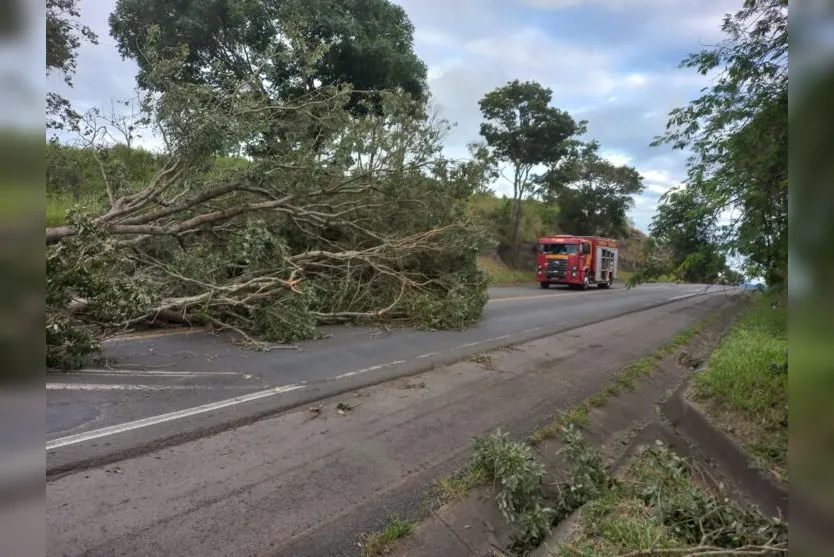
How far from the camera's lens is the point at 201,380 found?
6258mm

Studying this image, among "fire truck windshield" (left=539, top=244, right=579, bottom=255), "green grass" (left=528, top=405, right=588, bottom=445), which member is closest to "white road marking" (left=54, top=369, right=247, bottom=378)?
"green grass" (left=528, top=405, right=588, bottom=445)

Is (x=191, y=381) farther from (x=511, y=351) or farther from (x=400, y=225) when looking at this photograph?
(x=400, y=225)

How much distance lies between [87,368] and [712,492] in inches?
261

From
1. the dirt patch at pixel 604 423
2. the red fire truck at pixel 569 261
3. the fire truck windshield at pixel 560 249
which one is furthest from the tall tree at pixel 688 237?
the fire truck windshield at pixel 560 249

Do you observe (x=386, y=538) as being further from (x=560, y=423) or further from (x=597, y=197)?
(x=597, y=197)

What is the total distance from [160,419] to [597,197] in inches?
1512

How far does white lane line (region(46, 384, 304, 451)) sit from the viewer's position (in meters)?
4.33

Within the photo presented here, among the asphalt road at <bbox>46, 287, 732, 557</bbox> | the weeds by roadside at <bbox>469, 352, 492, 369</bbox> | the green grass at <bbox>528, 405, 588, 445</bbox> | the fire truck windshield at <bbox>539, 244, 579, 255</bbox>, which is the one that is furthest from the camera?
the fire truck windshield at <bbox>539, 244, 579, 255</bbox>

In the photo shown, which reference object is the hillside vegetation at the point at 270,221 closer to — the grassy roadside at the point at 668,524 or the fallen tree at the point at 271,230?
the fallen tree at the point at 271,230

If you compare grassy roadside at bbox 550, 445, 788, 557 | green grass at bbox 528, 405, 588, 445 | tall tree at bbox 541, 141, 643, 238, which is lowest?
green grass at bbox 528, 405, 588, 445

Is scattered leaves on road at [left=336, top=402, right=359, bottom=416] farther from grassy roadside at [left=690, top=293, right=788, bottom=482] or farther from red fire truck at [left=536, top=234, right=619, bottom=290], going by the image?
red fire truck at [left=536, top=234, right=619, bottom=290]

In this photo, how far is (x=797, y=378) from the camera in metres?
0.90

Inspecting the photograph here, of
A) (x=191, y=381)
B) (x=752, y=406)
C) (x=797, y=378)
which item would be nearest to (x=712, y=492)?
(x=752, y=406)

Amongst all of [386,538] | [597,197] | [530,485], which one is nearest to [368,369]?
[530,485]
